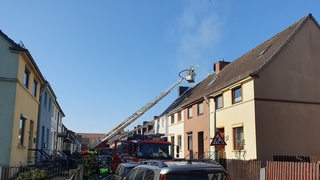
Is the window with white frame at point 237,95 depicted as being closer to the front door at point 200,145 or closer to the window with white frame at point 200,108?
the window with white frame at point 200,108

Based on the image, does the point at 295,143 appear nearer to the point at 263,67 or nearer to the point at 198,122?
the point at 263,67

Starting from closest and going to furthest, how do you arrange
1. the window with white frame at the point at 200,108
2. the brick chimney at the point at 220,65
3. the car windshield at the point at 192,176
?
the car windshield at the point at 192,176 < the window with white frame at the point at 200,108 < the brick chimney at the point at 220,65

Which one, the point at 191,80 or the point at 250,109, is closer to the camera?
the point at 250,109

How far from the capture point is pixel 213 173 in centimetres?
641

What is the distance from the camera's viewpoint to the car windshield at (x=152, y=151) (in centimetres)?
1747

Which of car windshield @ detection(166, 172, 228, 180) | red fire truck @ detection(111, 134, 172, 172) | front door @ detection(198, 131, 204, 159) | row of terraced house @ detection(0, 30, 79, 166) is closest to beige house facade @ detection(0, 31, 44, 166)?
row of terraced house @ detection(0, 30, 79, 166)

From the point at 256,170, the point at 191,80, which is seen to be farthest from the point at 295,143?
the point at 191,80

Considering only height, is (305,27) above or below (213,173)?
above

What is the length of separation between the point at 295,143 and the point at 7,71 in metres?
15.4

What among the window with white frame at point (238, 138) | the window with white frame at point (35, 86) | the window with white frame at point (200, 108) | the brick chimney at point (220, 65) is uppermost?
the brick chimney at point (220, 65)

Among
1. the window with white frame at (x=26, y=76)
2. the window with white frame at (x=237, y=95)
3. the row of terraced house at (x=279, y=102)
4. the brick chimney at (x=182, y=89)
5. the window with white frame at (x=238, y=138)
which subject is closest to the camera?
the window with white frame at (x=26, y=76)

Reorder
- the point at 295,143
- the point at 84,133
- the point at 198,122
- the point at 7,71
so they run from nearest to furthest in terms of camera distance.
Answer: the point at 7,71, the point at 295,143, the point at 198,122, the point at 84,133

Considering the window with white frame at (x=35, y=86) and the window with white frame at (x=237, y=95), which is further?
the window with white frame at (x=35, y=86)

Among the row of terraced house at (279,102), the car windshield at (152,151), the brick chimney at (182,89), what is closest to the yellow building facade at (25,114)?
the car windshield at (152,151)
